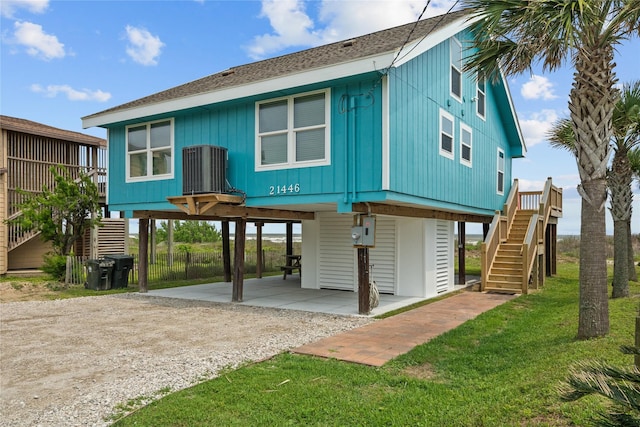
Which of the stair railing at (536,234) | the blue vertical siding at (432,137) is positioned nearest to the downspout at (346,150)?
the blue vertical siding at (432,137)

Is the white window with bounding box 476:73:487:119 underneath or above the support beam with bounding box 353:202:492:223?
above

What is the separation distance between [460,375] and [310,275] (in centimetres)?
889

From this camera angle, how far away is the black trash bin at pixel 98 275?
45.8ft

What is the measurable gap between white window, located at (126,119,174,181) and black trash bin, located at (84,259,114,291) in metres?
3.19

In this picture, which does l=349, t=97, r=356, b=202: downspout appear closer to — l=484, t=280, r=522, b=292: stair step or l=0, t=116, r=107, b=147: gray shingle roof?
l=484, t=280, r=522, b=292: stair step

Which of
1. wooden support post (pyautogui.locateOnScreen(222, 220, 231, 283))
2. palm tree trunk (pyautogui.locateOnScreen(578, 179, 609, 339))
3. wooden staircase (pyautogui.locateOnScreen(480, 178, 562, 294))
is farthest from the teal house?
palm tree trunk (pyautogui.locateOnScreen(578, 179, 609, 339))

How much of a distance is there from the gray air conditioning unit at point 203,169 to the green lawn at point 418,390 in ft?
16.5

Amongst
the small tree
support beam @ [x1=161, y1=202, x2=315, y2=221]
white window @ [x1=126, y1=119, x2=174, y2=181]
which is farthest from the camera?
the small tree

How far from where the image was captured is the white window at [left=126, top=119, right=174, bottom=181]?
11.9 metres

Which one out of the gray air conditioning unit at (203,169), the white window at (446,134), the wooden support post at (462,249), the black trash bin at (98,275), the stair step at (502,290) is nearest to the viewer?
the gray air conditioning unit at (203,169)

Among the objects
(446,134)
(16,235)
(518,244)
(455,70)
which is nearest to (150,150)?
(446,134)

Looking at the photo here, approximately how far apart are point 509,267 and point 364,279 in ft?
21.0

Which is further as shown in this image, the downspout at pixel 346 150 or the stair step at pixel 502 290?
the stair step at pixel 502 290

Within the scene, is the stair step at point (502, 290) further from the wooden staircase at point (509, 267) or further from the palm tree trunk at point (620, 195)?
the palm tree trunk at point (620, 195)
